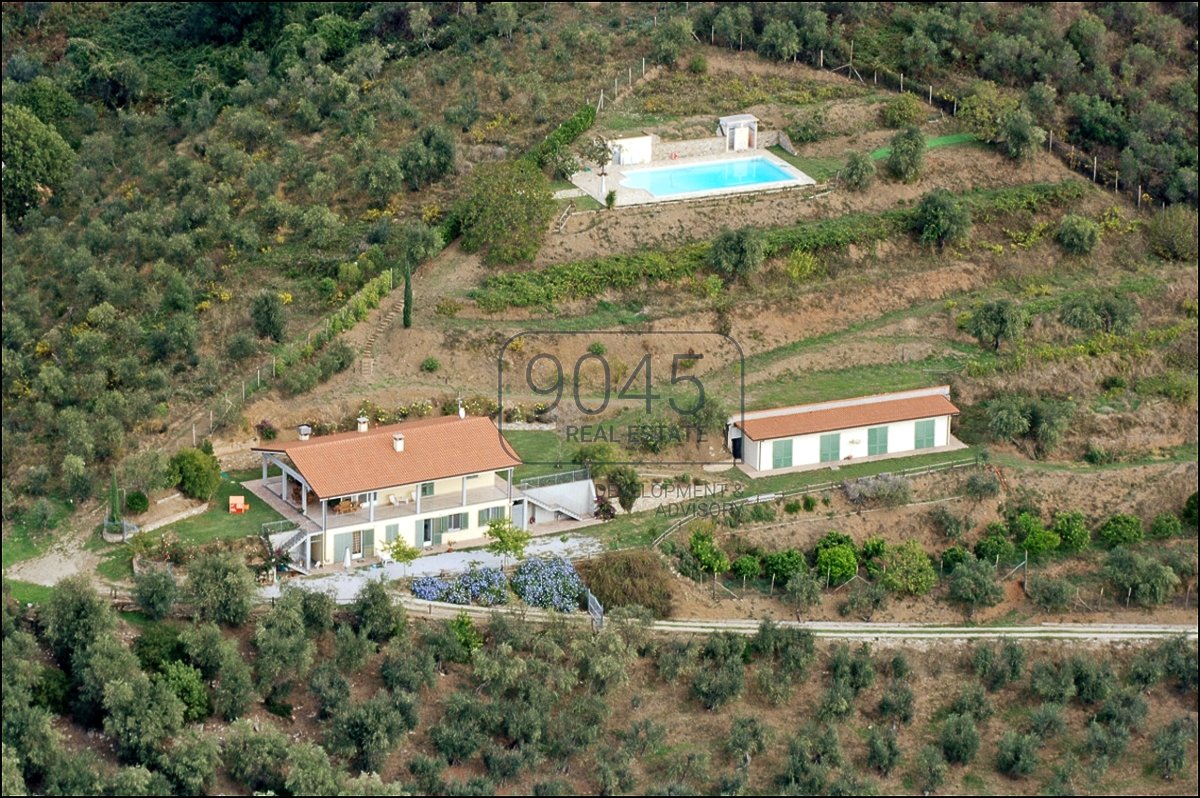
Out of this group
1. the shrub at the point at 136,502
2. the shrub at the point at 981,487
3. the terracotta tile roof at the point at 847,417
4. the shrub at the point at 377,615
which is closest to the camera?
the shrub at the point at 377,615

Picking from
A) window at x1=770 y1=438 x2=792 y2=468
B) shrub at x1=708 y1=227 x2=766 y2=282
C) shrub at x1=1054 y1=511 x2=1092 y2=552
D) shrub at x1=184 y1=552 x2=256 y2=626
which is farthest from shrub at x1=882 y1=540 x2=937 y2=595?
shrub at x1=184 y1=552 x2=256 y2=626

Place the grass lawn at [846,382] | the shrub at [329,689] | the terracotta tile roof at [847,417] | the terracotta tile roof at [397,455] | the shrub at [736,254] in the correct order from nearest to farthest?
the shrub at [329,689] < the terracotta tile roof at [397,455] < the terracotta tile roof at [847,417] < the grass lawn at [846,382] < the shrub at [736,254]

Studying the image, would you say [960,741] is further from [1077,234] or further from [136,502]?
[1077,234]

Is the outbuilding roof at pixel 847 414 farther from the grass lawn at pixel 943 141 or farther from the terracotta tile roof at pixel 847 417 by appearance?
the grass lawn at pixel 943 141

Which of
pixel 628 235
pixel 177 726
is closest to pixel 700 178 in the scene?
pixel 628 235

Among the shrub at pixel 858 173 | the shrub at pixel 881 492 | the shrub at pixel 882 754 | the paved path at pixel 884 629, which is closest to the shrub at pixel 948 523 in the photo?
the shrub at pixel 881 492

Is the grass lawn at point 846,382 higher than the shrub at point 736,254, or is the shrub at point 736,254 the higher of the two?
the shrub at point 736,254

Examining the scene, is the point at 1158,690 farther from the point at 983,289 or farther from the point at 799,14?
the point at 799,14

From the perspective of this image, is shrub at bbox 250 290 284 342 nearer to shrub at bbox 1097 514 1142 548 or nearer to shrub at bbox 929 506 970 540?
shrub at bbox 929 506 970 540
